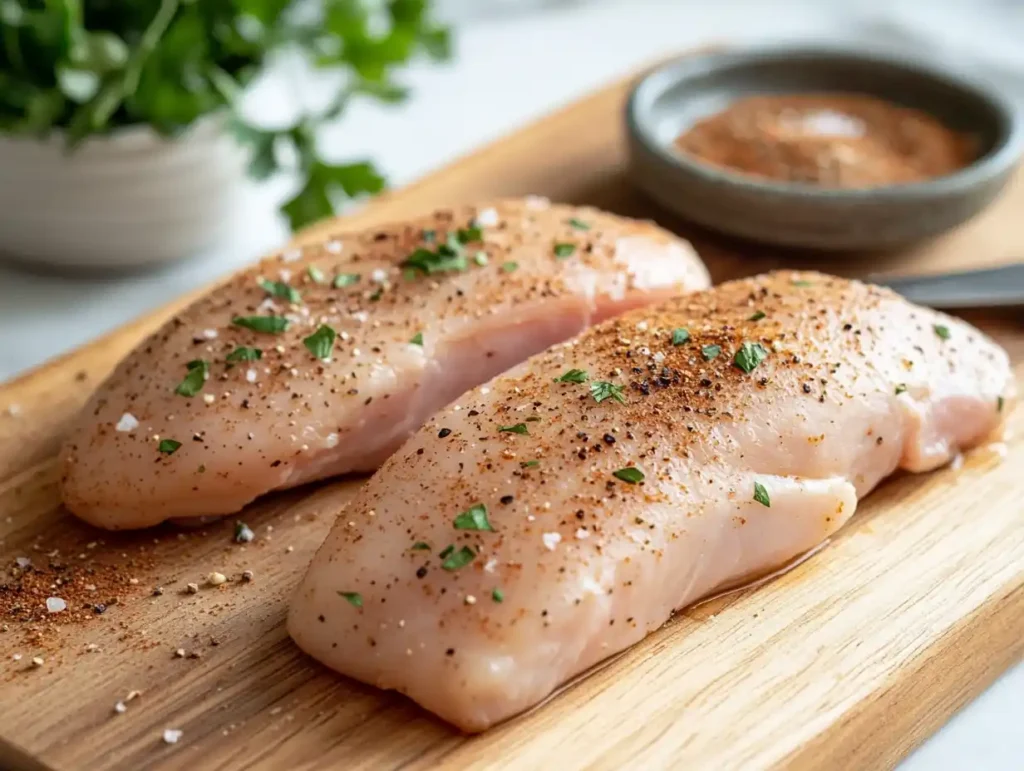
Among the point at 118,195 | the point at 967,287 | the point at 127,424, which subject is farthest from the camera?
the point at 118,195

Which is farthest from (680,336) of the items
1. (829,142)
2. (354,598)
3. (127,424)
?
(829,142)

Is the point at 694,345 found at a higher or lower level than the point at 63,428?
higher

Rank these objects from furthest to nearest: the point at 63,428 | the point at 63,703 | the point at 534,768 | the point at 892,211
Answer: the point at 892,211 < the point at 63,428 < the point at 63,703 < the point at 534,768

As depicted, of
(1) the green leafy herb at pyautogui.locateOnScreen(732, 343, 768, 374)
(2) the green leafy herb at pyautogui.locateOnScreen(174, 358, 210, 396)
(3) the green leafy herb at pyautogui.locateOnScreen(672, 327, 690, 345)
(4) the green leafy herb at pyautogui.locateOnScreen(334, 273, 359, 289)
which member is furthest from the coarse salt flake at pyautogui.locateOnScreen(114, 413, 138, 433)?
(1) the green leafy herb at pyautogui.locateOnScreen(732, 343, 768, 374)

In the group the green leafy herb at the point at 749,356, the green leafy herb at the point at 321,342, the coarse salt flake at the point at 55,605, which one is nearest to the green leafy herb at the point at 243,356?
the green leafy herb at the point at 321,342

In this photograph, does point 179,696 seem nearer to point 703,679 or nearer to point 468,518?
point 468,518

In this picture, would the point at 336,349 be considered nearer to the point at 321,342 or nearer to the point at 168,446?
the point at 321,342

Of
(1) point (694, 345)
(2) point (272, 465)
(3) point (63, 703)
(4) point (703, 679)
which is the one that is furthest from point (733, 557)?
(3) point (63, 703)
